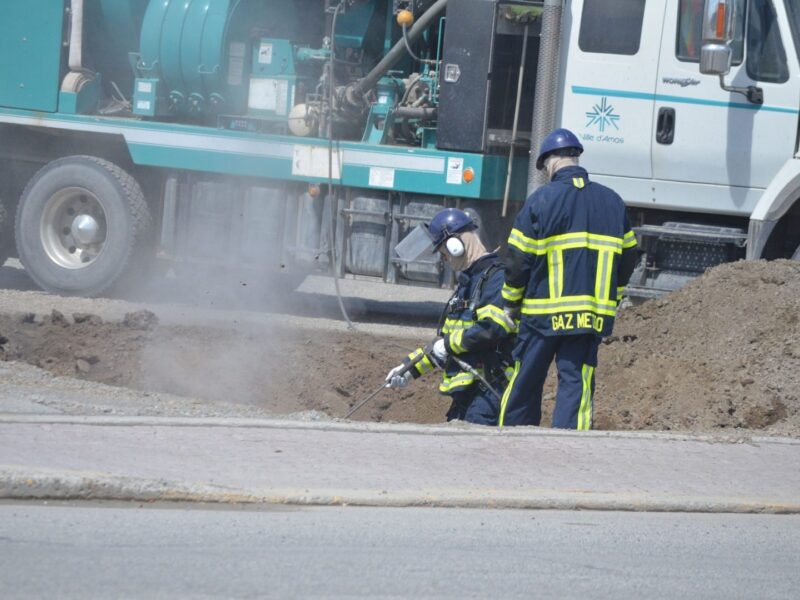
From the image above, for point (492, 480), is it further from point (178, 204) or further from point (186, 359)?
point (178, 204)

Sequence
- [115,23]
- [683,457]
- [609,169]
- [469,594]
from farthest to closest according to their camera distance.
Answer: [115,23] < [609,169] < [683,457] < [469,594]

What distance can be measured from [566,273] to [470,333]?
2.11 ft

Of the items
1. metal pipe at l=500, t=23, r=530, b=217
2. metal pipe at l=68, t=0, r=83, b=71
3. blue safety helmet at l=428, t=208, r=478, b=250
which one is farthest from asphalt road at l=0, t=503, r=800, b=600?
metal pipe at l=68, t=0, r=83, b=71

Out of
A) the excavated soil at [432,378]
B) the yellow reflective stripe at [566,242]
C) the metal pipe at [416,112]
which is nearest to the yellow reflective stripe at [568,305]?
the yellow reflective stripe at [566,242]

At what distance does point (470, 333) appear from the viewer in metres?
6.57

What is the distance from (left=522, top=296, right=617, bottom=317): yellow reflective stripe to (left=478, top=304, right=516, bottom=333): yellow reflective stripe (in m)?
0.13

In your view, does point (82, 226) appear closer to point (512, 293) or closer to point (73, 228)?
point (73, 228)

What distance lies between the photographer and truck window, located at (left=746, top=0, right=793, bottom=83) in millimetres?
9516

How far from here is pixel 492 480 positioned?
18.6ft

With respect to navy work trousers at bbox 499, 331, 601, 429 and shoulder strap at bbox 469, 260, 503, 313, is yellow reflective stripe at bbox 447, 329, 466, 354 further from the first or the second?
navy work trousers at bbox 499, 331, 601, 429

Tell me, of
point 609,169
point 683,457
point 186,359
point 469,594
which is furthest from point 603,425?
point 469,594

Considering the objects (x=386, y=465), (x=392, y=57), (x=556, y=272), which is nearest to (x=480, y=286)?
(x=556, y=272)

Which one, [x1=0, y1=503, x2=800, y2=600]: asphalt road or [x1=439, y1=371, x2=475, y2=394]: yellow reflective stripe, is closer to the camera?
[x1=0, y1=503, x2=800, y2=600]: asphalt road

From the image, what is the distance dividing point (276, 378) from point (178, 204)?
8.41 ft
